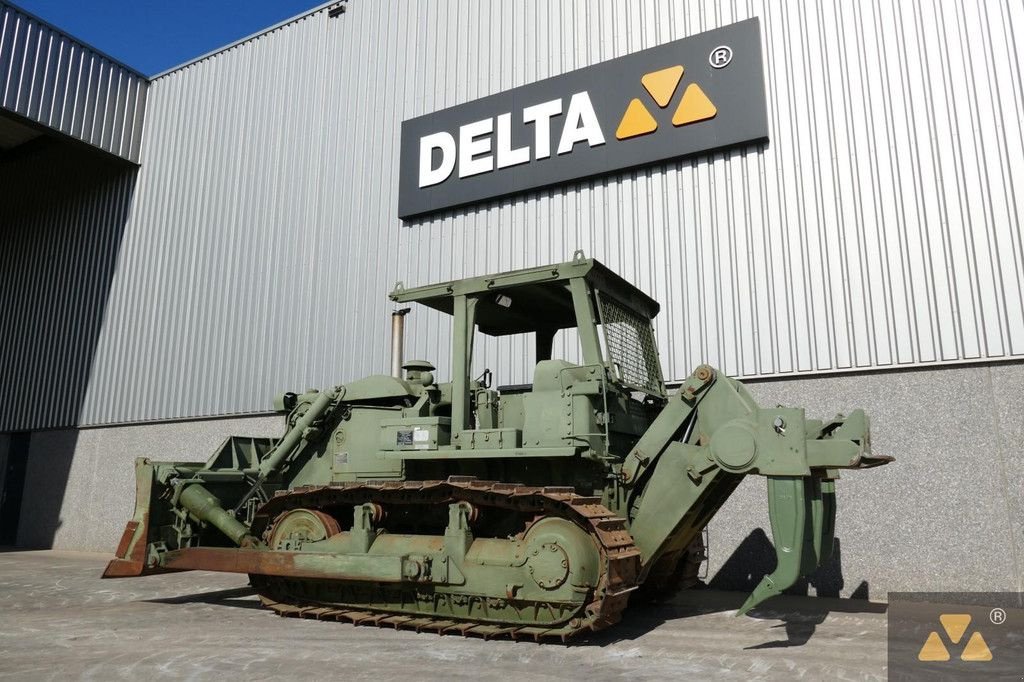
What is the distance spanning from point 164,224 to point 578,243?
420 inches

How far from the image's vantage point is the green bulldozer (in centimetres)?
598

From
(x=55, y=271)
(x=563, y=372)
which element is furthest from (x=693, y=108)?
(x=55, y=271)

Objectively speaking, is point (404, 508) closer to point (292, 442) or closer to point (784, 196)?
point (292, 442)

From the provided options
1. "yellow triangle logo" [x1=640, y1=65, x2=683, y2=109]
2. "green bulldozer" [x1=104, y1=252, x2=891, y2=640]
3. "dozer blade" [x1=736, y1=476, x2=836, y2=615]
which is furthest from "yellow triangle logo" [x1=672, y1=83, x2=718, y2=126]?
"dozer blade" [x1=736, y1=476, x2=836, y2=615]

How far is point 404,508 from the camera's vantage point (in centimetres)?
743

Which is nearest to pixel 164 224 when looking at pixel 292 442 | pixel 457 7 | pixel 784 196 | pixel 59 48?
pixel 59 48

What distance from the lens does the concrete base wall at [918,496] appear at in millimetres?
8547

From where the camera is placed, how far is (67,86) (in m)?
16.6

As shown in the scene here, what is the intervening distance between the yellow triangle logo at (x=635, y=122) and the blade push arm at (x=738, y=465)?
248 inches

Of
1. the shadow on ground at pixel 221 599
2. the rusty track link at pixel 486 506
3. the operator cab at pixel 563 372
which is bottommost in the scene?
the shadow on ground at pixel 221 599
